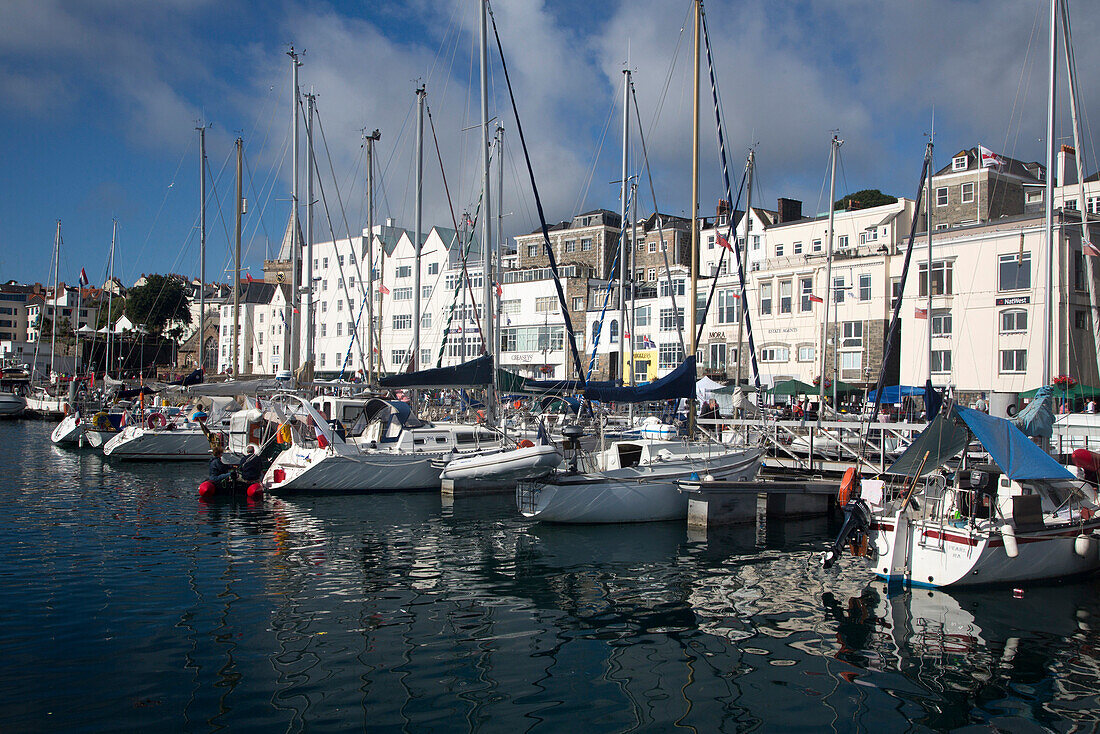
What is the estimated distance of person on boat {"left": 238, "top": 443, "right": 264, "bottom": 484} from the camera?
28422 millimetres

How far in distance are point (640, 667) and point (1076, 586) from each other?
11003 millimetres

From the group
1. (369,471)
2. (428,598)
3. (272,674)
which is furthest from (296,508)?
(272,674)

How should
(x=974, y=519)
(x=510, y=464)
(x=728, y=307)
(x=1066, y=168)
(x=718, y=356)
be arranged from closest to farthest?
1. (x=974, y=519)
2. (x=510, y=464)
3. (x=718, y=356)
4. (x=728, y=307)
5. (x=1066, y=168)

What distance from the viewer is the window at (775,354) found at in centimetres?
5495

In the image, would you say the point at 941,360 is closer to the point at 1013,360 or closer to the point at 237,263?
the point at 1013,360

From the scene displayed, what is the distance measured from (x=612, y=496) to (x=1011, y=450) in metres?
10.5

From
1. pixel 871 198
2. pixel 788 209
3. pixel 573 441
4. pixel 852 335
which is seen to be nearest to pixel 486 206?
pixel 573 441

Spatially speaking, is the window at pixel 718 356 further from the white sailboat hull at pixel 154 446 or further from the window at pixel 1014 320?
the white sailboat hull at pixel 154 446

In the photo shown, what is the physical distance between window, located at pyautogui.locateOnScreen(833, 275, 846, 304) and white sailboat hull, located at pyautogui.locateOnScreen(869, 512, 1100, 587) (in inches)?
1454

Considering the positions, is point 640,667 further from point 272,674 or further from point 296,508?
point 296,508

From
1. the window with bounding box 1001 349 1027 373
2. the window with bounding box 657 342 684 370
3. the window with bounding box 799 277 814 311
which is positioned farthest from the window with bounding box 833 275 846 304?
the window with bounding box 657 342 684 370

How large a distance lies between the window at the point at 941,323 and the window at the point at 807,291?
7.94 metres

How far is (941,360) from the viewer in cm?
4803

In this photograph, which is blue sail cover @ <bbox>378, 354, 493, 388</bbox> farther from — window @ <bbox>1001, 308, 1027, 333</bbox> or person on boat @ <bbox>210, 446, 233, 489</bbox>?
window @ <bbox>1001, 308, 1027, 333</bbox>
